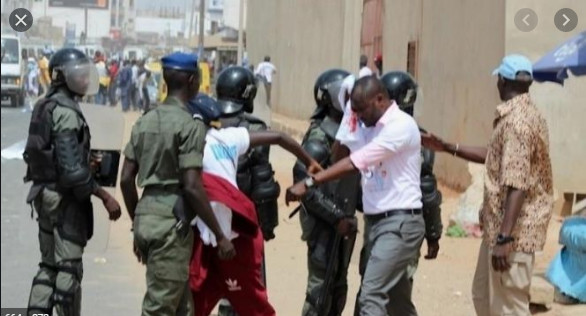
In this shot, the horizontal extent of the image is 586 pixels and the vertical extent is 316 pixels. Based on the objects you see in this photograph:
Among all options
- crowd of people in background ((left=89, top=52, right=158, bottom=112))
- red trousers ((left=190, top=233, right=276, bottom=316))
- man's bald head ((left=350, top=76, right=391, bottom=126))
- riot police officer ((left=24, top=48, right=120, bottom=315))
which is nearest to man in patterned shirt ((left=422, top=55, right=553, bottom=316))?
man's bald head ((left=350, top=76, right=391, bottom=126))

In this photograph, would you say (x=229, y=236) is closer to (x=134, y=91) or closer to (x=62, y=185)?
(x=62, y=185)

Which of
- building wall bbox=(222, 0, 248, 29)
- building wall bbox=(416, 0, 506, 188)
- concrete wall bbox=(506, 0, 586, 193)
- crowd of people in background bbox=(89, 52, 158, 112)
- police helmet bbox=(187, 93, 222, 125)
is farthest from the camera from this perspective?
building wall bbox=(222, 0, 248, 29)

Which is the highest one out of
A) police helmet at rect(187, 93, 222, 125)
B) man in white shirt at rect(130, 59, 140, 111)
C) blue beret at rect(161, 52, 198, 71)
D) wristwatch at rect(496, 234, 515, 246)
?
blue beret at rect(161, 52, 198, 71)

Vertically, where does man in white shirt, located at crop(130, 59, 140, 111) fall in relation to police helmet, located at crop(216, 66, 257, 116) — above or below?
below

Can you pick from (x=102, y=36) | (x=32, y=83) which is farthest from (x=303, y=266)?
(x=102, y=36)

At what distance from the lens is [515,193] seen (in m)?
5.69

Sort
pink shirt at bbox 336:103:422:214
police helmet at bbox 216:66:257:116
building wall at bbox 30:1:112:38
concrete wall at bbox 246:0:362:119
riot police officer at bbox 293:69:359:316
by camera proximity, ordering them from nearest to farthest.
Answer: pink shirt at bbox 336:103:422:214 → riot police officer at bbox 293:69:359:316 → police helmet at bbox 216:66:257:116 → concrete wall at bbox 246:0:362:119 → building wall at bbox 30:1:112:38

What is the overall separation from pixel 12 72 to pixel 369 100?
1119 inches

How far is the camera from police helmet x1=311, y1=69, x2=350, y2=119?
689 centimetres

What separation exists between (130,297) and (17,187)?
7074 mm

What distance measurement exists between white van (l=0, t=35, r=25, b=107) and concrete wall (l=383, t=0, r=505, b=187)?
56.6 feet

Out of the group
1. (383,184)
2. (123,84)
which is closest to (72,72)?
(383,184)

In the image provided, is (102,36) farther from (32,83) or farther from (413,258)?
(413,258)

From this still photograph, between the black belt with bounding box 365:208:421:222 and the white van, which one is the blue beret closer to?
the black belt with bounding box 365:208:421:222
